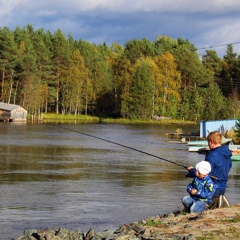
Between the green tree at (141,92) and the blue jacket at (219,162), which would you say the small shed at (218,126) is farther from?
the green tree at (141,92)

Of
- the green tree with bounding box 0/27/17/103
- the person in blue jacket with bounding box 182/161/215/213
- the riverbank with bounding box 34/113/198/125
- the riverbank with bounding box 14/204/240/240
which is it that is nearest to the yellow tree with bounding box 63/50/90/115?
Answer: the riverbank with bounding box 34/113/198/125

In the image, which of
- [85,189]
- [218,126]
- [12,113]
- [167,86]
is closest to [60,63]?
[167,86]

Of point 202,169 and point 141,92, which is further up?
point 141,92

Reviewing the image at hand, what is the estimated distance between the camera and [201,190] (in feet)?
37.2

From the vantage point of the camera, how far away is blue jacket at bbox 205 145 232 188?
11375 mm

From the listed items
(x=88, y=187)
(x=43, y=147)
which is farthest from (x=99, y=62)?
(x=88, y=187)

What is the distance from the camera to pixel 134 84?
10375 cm

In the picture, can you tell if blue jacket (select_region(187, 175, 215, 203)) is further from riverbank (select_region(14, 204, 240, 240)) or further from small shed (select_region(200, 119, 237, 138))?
small shed (select_region(200, 119, 237, 138))

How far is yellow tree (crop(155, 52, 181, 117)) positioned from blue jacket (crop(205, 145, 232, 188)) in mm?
94163

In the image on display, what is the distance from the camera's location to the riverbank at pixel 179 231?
375 inches

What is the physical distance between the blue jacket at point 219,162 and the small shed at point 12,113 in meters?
78.6

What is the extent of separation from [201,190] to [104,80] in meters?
101

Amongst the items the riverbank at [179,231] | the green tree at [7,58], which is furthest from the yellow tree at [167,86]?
the riverbank at [179,231]

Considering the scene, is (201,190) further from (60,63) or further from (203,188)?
(60,63)
